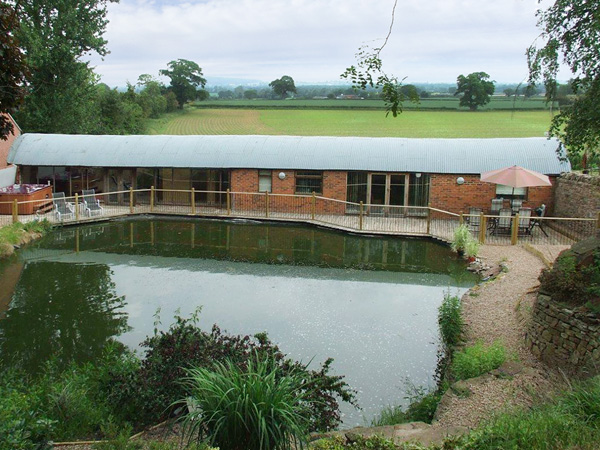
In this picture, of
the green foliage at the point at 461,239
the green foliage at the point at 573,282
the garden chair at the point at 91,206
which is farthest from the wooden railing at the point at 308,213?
the green foliage at the point at 573,282

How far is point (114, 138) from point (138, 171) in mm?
2211

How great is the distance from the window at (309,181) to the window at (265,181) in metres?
1.12

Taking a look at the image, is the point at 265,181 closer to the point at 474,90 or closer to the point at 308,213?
the point at 308,213

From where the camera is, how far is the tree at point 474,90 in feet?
220

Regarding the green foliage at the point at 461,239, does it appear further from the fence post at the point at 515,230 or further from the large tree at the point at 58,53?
the large tree at the point at 58,53

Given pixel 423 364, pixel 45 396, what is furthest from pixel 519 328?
pixel 45 396

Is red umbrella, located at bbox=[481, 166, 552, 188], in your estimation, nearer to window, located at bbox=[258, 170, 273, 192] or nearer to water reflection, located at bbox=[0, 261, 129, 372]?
window, located at bbox=[258, 170, 273, 192]

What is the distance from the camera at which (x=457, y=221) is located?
2164 cm

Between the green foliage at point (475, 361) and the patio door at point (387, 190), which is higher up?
the patio door at point (387, 190)

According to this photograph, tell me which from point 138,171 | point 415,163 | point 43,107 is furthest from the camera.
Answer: point 43,107

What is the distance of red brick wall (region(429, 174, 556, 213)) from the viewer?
72.1 ft

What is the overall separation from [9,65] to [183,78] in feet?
212

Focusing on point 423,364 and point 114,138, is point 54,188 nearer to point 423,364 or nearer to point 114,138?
point 114,138

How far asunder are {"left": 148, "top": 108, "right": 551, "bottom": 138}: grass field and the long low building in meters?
21.4
